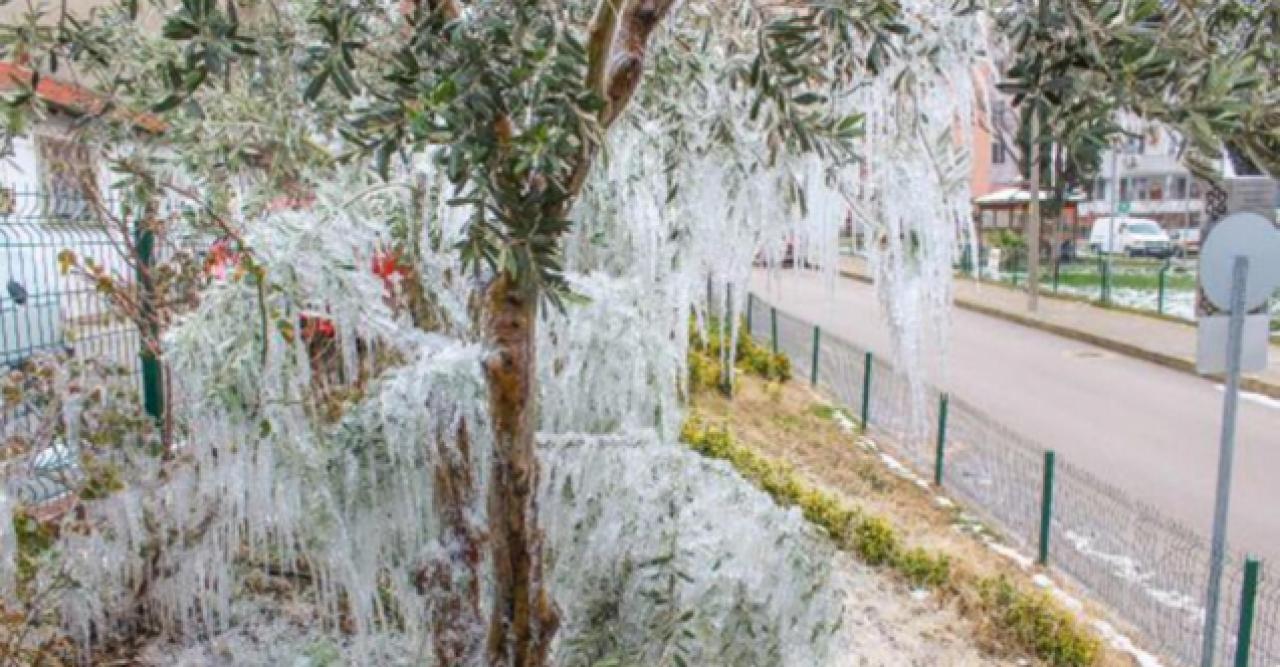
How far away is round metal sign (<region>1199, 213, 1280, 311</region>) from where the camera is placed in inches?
159

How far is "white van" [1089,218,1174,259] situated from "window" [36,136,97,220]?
28715 mm

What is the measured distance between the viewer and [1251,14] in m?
1.93

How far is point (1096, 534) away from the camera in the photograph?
5.22m

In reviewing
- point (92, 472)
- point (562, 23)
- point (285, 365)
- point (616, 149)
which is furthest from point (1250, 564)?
point (92, 472)

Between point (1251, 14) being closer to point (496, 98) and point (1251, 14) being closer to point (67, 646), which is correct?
point (496, 98)

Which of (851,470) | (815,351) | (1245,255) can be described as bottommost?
(851,470)

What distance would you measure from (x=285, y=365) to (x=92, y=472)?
0.75 meters

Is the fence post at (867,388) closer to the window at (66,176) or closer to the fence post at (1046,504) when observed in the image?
the fence post at (1046,504)

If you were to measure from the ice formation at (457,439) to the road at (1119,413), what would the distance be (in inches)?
25.9

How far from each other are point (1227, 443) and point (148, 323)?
443cm

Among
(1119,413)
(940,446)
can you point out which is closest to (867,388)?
(940,446)

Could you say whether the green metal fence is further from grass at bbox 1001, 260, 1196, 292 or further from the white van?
the white van

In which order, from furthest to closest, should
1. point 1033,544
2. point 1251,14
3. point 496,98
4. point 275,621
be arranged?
1. point 1033,544
2. point 275,621
3. point 1251,14
4. point 496,98

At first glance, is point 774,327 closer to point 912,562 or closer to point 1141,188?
point 912,562
